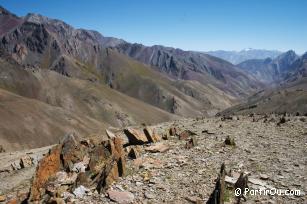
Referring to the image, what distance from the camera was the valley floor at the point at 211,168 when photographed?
14.2 metres

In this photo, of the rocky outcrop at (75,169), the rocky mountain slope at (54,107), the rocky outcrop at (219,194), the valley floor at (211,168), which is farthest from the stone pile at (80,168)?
the rocky mountain slope at (54,107)

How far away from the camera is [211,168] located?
16.4 metres

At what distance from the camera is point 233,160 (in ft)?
56.7

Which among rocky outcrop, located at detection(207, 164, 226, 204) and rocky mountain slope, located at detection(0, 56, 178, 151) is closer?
rocky outcrop, located at detection(207, 164, 226, 204)

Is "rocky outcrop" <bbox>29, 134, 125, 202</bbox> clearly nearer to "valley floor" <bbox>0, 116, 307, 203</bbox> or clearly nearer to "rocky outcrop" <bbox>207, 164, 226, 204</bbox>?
"valley floor" <bbox>0, 116, 307, 203</bbox>

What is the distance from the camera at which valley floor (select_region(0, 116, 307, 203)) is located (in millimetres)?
14172

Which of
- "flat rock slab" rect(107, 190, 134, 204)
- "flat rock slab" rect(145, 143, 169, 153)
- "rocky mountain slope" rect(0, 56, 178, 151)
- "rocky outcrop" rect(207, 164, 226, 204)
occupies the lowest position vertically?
"rocky mountain slope" rect(0, 56, 178, 151)

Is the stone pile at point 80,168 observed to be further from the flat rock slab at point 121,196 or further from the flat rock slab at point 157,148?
the flat rock slab at point 121,196

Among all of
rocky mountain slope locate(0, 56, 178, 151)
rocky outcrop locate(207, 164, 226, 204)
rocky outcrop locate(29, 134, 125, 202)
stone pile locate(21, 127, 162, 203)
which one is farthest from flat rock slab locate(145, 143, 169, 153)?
rocky mountain slope locate(0, 56, 178, 151)

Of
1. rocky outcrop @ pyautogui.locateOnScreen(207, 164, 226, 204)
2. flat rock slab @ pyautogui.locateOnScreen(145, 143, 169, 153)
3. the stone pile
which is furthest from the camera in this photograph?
flat rock slab @ pyautogui.locateOnScreen(145, 143, 169, 153)

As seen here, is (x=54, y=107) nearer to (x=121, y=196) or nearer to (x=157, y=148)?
(x=157, y=148)

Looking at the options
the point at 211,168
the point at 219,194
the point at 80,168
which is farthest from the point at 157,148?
the point at 219,194

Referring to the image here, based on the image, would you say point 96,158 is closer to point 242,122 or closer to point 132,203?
point 132,203

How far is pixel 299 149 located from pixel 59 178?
484 inches
